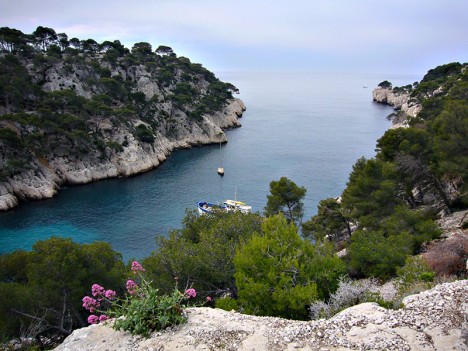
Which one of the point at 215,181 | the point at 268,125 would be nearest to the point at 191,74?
the point at 268,125

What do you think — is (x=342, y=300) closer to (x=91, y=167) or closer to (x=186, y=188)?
(x=186, y=188)

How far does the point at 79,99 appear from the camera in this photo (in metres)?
70.6

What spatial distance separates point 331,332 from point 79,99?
71428 millimetres

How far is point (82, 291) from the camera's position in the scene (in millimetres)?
19156

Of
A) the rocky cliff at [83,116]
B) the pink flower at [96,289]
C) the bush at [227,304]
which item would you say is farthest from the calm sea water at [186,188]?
the pink flower at [96,289]

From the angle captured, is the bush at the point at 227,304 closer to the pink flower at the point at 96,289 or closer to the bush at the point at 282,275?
the bush at the point at 282,275

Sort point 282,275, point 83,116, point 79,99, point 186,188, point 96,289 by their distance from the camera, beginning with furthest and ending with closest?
1. point 79,99
2. point 83,116
3. point 186,188
4. point 282,275
5. point 96,289

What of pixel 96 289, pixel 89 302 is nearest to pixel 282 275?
pixel 96 289

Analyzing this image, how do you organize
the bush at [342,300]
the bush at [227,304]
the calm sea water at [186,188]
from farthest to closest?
the calm sea water at [186,188] → the bush at [227,304] → the bush at [342,300]

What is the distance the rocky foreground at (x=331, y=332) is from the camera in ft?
31.0

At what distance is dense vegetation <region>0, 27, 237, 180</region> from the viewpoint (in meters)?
60.9

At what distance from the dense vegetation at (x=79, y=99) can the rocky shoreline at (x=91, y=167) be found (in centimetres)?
123

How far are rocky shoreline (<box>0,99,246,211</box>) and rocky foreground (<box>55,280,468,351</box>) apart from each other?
164ft

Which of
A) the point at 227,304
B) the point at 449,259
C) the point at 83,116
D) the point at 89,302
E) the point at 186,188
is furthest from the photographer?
the point at 83,116
